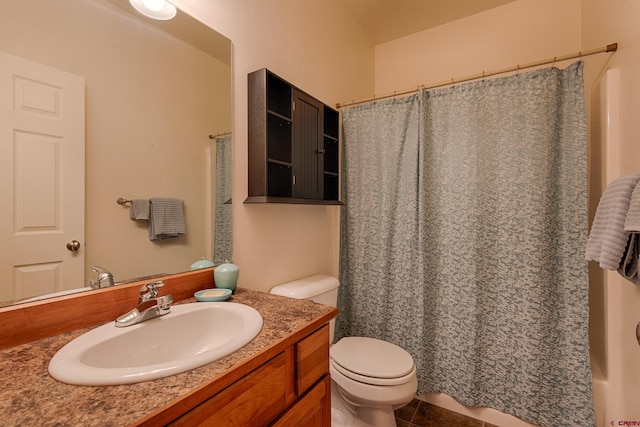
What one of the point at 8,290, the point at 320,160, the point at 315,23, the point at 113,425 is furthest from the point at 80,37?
the point at 315,23

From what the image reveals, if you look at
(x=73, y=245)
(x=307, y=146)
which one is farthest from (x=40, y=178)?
(x=307, y=146)

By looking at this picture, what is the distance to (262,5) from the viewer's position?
1.41 m

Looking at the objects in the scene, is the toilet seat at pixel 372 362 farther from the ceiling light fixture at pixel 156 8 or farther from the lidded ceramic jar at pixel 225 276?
the ceiling light fixture at pixel 156 8

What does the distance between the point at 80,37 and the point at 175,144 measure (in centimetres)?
39

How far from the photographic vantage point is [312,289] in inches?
58.7

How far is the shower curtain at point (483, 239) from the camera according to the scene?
1364 millimetres

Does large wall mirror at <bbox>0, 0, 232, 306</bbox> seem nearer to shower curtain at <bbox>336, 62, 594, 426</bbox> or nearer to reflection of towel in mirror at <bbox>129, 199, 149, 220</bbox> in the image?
reflection of towel in mirror at <bbox>129, 199, 149, 220</bbox>

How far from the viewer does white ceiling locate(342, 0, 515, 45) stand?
2.00m

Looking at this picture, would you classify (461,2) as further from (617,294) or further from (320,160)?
(617,294)

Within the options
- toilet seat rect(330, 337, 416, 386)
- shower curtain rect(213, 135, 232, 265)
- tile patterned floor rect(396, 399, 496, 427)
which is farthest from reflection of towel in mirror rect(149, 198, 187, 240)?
tile patterned floor rect(396, 399, 496, 427)

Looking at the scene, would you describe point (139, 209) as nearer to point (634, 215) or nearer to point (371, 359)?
point (371, 359)

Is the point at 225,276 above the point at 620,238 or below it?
below

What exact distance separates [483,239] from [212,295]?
1.39 metres

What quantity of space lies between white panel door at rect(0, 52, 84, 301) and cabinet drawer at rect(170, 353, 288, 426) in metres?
0.59
